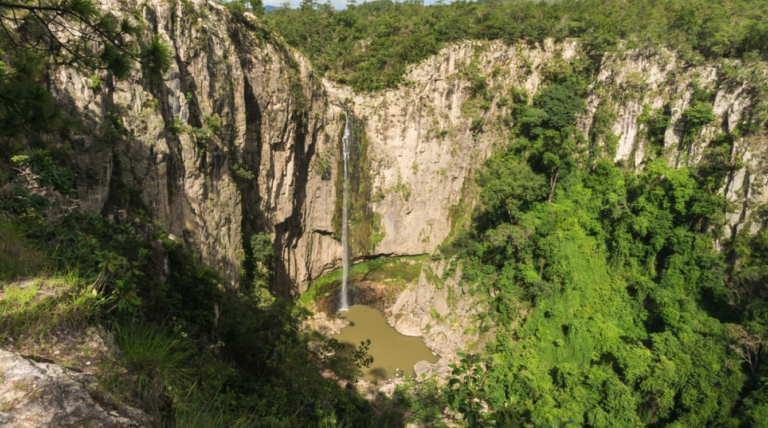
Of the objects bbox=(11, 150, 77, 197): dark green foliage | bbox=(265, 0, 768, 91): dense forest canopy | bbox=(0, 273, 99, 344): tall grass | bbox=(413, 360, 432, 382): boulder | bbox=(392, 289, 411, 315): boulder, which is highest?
bbox=(265, 0, 768, 91): dense forest canopy

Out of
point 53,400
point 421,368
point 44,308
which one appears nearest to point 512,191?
point 421,368

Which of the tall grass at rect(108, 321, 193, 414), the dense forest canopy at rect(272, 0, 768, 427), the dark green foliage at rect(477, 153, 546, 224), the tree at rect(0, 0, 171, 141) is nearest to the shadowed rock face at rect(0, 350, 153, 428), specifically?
the tall grass at rect(108, 321, 193, 414)

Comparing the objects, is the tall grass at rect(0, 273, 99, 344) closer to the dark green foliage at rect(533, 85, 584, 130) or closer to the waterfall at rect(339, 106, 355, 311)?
the waterfall at rect(339, 106, 355, 311)

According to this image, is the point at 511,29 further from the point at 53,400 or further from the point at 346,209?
the point at 53,400

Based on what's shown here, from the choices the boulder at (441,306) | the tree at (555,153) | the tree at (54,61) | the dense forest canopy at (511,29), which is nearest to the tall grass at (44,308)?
the tree at (54,61)

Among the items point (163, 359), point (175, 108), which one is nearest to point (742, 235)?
point (163, 359)
